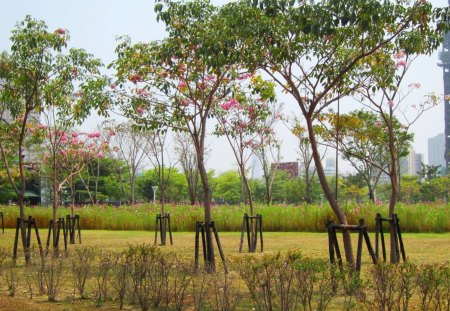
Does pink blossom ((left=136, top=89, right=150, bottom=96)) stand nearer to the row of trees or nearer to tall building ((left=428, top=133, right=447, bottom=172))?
the row of trees

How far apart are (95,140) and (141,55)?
30.6 feet

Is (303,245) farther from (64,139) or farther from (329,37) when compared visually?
(329,37)

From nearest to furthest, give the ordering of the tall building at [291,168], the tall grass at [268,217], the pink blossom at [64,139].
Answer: the pink blossom at [64,139] < the tall grass at [268,217] < the tall building at [291,168]

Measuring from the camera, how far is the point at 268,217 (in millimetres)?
18547

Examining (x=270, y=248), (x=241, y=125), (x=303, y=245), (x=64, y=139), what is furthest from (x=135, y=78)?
(x=64, y=139)

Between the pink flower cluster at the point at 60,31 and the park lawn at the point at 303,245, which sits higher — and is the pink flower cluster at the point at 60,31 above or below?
above

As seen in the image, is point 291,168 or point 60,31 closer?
point 60,31

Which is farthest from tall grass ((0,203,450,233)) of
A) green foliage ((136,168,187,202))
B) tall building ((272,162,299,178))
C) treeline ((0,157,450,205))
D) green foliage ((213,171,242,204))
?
tall building ((272,162,299,178))

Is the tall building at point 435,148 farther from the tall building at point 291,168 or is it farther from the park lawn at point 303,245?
the park lawn at point 303,245

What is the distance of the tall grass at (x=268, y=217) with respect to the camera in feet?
54.5

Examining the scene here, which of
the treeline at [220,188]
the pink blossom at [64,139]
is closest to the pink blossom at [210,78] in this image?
the pink blossom at [64,139]

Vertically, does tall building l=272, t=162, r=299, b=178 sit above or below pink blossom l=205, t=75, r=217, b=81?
above

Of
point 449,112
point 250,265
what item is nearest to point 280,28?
point 250,265

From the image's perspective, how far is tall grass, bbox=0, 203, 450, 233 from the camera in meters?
16.6
